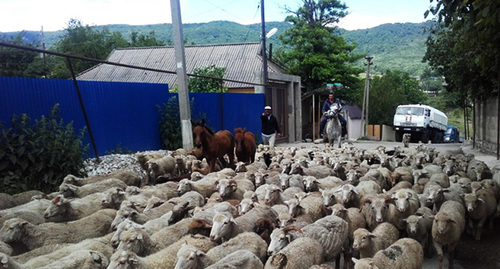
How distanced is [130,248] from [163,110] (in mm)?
9413

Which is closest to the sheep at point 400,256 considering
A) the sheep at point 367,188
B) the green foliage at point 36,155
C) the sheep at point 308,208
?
the sheep at point 308,208

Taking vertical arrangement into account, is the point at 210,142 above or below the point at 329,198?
above

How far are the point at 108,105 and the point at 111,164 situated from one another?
201cm

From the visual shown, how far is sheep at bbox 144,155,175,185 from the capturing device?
32.8ft

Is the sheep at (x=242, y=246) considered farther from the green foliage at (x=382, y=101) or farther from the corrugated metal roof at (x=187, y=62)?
the green foliage at (x=382, y=101)

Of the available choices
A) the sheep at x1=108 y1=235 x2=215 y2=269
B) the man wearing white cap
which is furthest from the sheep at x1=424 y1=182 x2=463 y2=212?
the man wearing white cap

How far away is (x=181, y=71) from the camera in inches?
469

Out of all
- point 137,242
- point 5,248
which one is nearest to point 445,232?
point 137,242

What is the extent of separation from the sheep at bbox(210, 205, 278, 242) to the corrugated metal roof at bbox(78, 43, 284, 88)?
2118 centimetres

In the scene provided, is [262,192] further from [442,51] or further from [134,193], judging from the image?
[442,51]

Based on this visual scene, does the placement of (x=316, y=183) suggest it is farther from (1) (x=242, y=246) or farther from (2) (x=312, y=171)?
(1) (x=242, y=246)

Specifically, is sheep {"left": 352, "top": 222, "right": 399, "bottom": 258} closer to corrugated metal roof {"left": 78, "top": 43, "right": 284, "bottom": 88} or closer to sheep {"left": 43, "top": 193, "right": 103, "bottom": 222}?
sheep {"left": 43, "top": 193, "right": 103, "bottom": 222}

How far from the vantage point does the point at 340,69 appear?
32.7 metres

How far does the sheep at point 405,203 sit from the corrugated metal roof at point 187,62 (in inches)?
811
